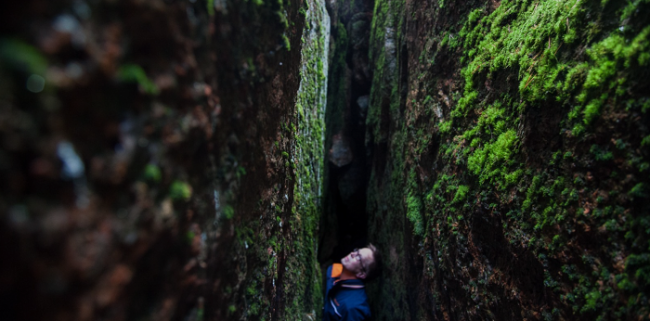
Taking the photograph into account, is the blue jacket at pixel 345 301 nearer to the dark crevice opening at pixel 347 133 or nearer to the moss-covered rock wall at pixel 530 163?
the moss-covered rock wall at pixel 530 163

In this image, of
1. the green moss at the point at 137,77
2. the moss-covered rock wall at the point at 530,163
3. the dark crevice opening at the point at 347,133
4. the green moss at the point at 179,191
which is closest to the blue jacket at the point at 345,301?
the moss-covered rock wall at the point at 530,163

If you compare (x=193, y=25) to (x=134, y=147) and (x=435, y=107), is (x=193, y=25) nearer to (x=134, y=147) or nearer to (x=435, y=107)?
(x=134, y=147)

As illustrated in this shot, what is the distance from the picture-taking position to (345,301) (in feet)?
18.5

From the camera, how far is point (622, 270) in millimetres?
1690

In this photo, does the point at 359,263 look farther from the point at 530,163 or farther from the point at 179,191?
the point at 179,191

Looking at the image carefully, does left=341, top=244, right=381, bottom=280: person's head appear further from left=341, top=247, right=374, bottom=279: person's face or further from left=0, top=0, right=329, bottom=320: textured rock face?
left=0, top=0, right=329, bottom=320: textured rock face

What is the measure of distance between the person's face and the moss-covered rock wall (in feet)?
4.09

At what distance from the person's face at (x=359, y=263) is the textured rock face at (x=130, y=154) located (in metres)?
4.22

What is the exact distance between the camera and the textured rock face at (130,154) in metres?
0.77

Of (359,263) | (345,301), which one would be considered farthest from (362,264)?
(345,301)

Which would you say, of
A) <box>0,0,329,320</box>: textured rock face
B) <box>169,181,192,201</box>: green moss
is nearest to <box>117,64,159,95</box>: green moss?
<box>0,0,329,320</box>: textured rock face

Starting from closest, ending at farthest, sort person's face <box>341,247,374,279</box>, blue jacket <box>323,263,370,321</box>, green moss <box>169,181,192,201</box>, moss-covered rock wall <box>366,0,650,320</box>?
green moss <box>169,181,192,201</box> < moss-covered rock wall <box>366,0,650,320</box> < blue jacket <box>323,263,370,321</box> < person's face <box>341,247,374,279</box>

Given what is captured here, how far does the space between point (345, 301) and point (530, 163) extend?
425 cm

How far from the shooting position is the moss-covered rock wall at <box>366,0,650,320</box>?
1711 mm
